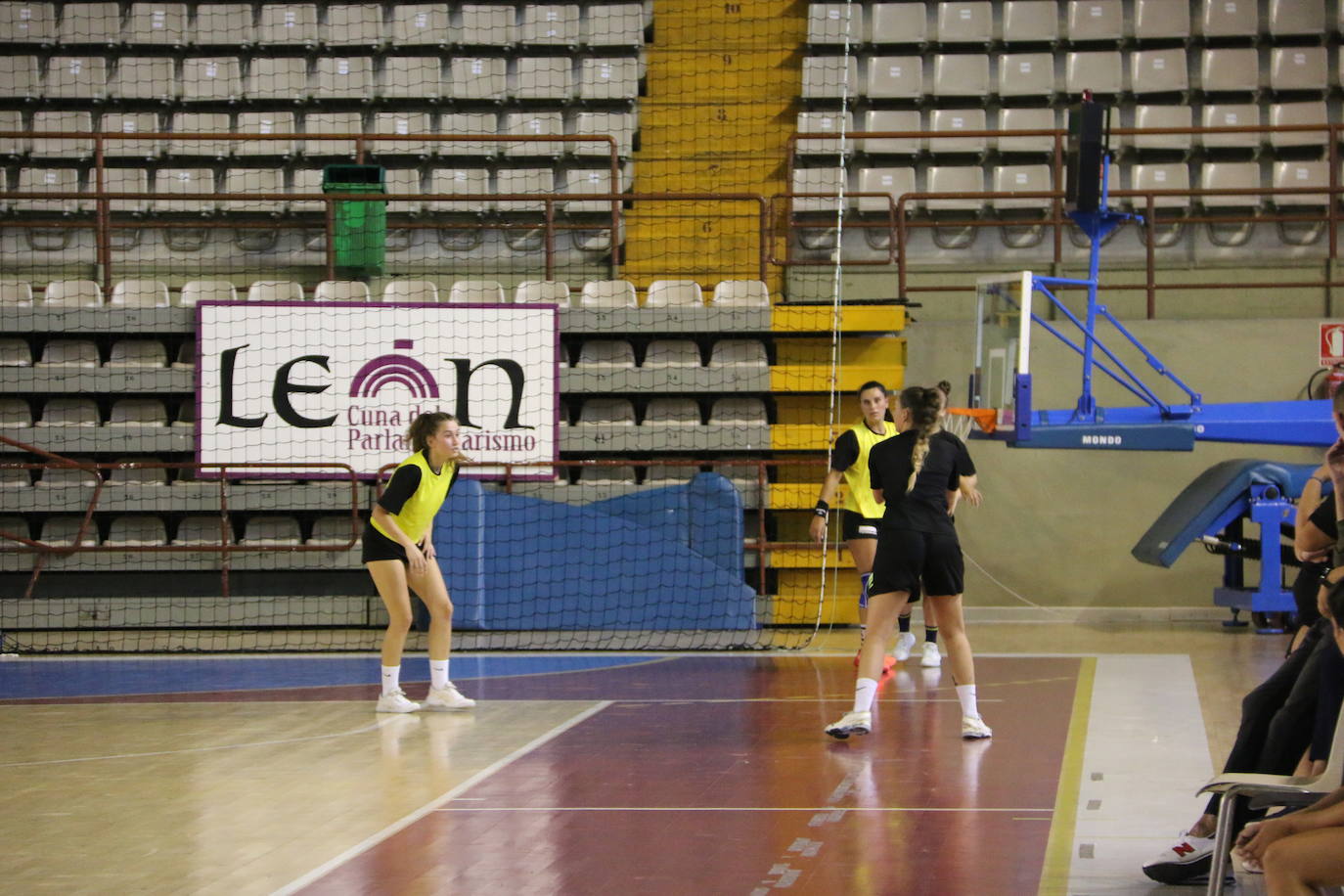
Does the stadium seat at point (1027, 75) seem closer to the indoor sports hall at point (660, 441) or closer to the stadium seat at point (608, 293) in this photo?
the indoor sports hall at point (660, 441)

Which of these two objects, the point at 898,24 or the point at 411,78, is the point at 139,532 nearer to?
the point at 411,78

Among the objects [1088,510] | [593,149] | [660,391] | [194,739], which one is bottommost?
[194,739]

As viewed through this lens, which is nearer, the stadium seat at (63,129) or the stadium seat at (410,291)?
the stadium seat at (410,291)

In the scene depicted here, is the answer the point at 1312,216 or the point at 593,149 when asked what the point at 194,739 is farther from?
the point at 1312,216

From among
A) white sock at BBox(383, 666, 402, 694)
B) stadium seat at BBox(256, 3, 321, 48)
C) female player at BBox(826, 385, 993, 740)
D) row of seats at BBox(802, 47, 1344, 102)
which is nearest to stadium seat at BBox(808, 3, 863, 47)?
row of seats at BBox(802, 47, 1344, 102)

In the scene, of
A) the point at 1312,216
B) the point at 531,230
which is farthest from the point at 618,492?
the point at 1312,216

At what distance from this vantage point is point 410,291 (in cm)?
1491

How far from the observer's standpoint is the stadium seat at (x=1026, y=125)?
16906 mm

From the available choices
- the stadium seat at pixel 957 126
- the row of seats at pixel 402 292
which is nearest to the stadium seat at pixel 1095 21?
the stadium seat at pixel 957 126

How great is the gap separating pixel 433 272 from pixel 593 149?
7.87 ft

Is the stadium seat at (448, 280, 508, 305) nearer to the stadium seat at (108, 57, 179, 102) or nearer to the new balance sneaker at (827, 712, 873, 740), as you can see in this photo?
the stadium seat at (108, 57, 179, 102)

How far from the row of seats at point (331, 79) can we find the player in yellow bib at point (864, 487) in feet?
27.7

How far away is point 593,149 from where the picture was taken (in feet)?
57.4

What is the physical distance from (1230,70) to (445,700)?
1243 cm
